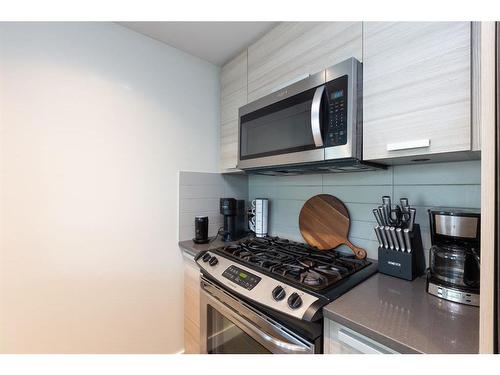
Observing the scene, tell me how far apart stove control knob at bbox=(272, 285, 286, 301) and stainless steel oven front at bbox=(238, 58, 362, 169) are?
0.56 meters

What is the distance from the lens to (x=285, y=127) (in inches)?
44.8

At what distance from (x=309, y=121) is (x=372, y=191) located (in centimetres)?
52

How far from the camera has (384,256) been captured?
99cm

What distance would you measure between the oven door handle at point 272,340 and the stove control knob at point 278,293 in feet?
0.49

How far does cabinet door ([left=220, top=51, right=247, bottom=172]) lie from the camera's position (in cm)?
148

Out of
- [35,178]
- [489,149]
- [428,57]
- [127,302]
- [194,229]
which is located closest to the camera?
[489,149]

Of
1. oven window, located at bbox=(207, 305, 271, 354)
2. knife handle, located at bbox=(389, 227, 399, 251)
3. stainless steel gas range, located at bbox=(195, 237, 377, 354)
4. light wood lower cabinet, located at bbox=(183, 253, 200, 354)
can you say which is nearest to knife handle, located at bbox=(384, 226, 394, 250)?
knife handle, located at bbox=(389, 227, 399, 251)

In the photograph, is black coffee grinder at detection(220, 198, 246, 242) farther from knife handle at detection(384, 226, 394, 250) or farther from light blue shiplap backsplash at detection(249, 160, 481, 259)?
knife handle at detection(384, 226, 394, 250)

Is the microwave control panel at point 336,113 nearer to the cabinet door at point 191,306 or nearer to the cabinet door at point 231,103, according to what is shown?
the cabinet door at point 231,103

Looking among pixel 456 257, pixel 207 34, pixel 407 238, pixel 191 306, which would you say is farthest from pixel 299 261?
pixel 207 34

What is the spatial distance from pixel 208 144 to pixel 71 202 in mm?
914

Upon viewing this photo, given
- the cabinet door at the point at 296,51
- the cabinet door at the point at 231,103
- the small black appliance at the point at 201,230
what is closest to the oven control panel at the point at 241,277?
the small black appliance at the point at 201,230
